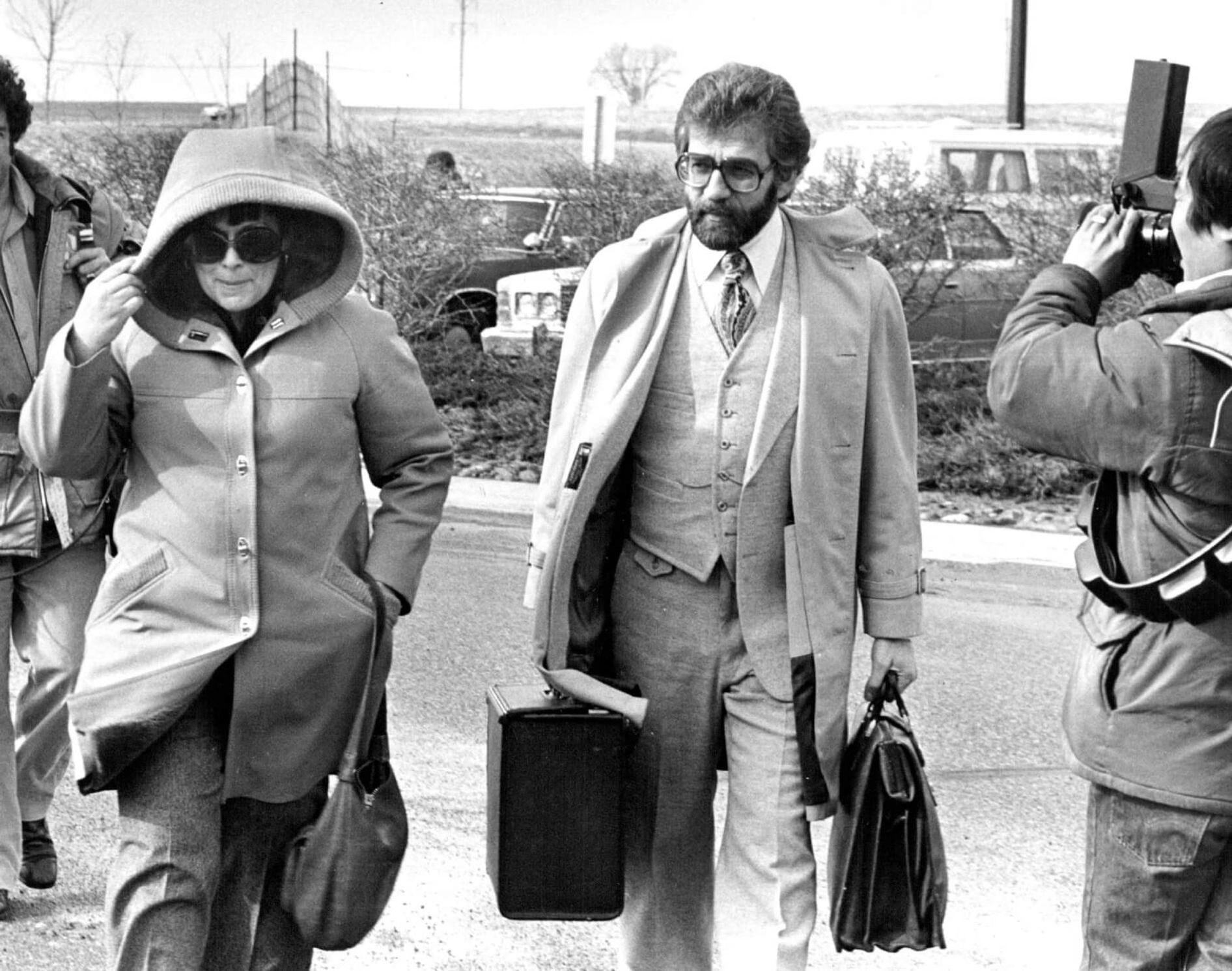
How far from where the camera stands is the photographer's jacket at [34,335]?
4.21 metres

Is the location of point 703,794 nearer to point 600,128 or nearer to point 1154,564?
point 1154,564

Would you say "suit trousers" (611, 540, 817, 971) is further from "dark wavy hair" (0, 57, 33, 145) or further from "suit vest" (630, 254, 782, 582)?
"dark wavy hair" (0, 57, 33, 145)

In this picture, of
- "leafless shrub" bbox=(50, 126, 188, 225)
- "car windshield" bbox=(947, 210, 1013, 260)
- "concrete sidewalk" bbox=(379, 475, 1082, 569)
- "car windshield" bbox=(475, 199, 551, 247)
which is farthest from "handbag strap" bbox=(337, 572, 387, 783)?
"leafless shrub" bbox=(50, 126, 188, 225)

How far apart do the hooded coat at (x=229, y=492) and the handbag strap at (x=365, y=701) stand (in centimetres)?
2

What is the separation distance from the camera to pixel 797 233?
3795 millimetres

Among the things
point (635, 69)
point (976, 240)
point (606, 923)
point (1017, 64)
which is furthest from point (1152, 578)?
point (635, 69)

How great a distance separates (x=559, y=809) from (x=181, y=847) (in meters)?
0.76

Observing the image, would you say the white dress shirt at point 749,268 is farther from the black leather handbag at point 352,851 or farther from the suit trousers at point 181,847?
the suit trousers at point 181,847

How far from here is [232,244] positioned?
3.41 metres

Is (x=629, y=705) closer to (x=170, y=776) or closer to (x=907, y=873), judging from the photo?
(x=907, y=873)

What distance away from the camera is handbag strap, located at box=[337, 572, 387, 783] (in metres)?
3.41

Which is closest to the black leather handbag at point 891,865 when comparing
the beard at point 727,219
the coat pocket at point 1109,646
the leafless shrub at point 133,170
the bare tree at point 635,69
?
the coat pocket at point 1109,646

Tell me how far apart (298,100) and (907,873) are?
2737cm

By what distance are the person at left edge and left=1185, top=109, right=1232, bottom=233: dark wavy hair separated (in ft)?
8.33
